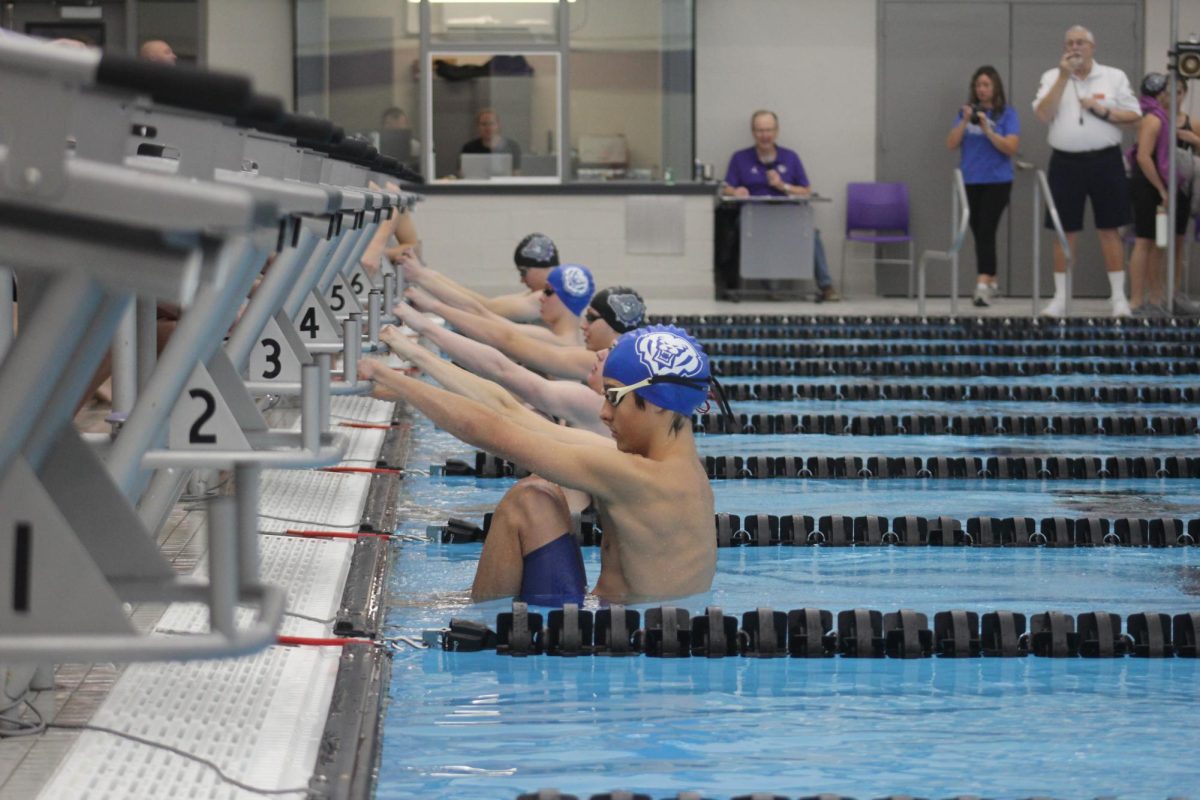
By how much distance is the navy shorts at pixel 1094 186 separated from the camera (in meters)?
13.8

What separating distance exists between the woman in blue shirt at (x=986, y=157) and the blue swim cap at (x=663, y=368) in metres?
10.6

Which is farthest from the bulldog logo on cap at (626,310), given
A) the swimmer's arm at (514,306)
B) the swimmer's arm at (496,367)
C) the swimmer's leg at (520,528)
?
the swimmer's arm at (514,306)

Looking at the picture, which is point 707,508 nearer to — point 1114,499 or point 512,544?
point 512,544

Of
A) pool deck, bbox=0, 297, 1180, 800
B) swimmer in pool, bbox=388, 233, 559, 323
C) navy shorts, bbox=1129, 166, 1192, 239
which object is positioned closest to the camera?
pool deck, bbox=0, 297, 1180, 800

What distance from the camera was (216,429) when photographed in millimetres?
3492

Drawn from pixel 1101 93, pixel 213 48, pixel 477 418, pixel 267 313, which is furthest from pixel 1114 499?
pixel 213 48

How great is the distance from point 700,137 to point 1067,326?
16.7 feet

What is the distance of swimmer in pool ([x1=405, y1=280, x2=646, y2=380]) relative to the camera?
6246mm

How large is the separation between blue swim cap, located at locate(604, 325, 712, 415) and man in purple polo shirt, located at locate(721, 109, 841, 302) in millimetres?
11341

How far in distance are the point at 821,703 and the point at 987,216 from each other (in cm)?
1146

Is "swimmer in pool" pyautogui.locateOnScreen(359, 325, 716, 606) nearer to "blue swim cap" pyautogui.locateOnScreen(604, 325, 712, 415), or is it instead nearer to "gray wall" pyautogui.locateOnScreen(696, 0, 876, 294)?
"blue swim cap" pyautogui.locateOnScreen(604, 325, 712, 415)

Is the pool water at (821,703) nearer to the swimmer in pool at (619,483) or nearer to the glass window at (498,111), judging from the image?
the swimmer in pool at (619,483)

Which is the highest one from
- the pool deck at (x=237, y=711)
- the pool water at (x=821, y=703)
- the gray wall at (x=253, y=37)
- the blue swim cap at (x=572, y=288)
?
the gray wall at (x=253, y=37)

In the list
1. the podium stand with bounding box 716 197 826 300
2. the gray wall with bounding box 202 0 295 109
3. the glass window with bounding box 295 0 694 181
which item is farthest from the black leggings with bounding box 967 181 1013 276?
A: the gray wall with bounding box 202 0 295 109
